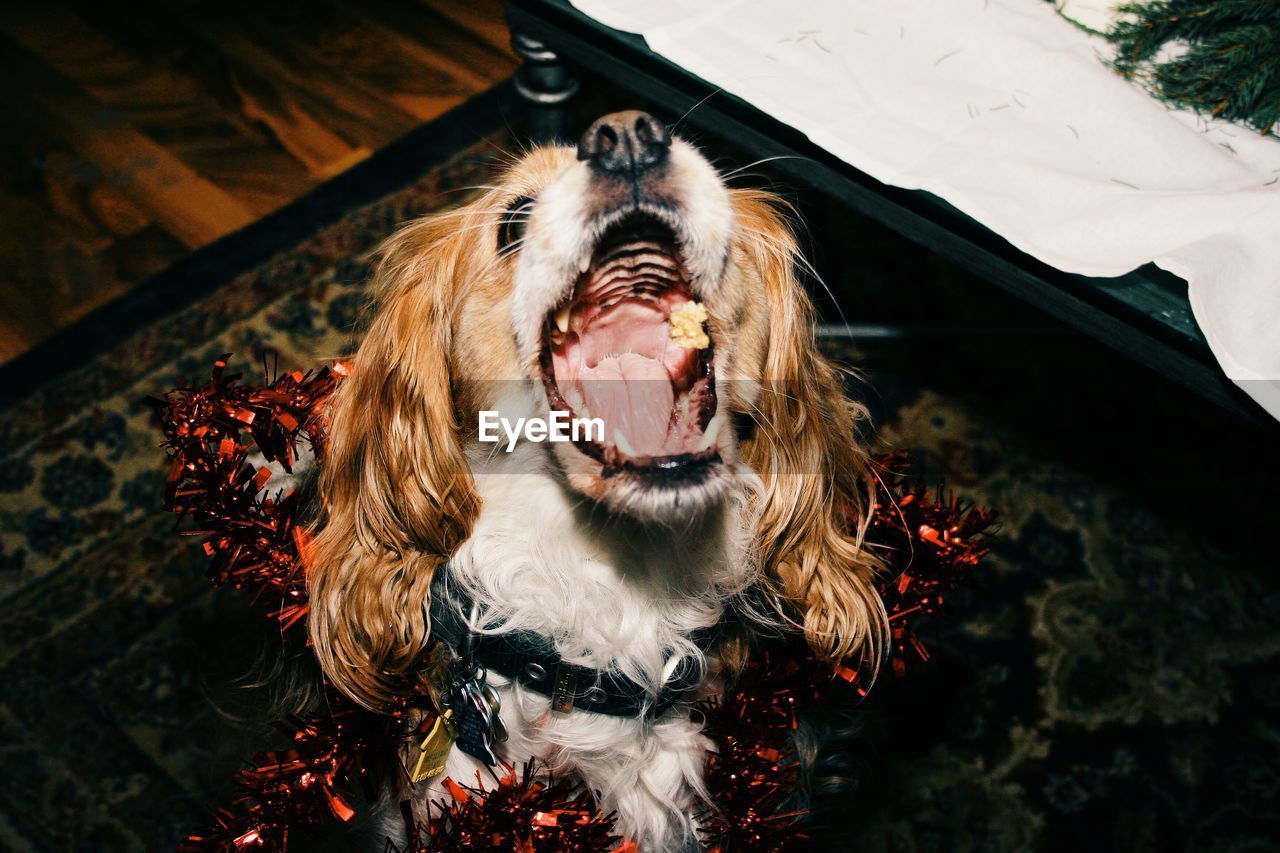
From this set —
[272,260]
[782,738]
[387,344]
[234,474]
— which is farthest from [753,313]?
[272,260]

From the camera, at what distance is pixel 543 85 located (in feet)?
6.57

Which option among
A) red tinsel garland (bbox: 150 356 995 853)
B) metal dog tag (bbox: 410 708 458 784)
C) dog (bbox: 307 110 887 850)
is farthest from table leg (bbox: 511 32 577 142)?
metal dog tag (bbox: 410 708 458 784)

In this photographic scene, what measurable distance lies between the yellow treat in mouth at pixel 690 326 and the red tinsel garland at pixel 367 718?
17.6 inches

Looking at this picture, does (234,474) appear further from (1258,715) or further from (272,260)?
(1258,715)

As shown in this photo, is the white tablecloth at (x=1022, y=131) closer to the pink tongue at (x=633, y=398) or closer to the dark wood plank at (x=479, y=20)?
the pink tongue at (x=633, y=398)

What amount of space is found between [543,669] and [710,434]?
0.37 metres

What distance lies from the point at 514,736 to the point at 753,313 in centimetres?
63

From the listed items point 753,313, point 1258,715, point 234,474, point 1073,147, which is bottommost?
point 1258,715

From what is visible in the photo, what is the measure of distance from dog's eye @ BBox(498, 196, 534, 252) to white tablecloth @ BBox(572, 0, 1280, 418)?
1.49ft

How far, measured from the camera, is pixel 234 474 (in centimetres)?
141

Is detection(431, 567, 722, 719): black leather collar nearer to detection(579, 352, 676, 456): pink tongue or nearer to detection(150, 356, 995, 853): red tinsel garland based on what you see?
detection(150, 356, 995, 853): red tinsel garland

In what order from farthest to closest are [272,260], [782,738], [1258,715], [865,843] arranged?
[272,260] < [1258,715] < [865,843] < [782,738]

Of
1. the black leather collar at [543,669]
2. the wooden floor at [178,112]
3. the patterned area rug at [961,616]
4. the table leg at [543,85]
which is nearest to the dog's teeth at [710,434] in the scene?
the black leather collar at [543,669]

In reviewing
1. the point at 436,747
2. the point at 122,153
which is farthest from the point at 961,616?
the point at 122,153
